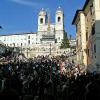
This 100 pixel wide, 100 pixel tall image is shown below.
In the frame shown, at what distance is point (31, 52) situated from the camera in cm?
14400

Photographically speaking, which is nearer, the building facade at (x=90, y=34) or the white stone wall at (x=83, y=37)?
the building facade at (x=90, y=34)

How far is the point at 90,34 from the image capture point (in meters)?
49.9

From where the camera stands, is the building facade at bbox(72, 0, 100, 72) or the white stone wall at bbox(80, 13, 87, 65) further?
the white stone wall at bbox(80, 13, 87, 65)

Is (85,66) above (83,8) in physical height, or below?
below

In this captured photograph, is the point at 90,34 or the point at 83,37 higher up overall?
the point at 83,37

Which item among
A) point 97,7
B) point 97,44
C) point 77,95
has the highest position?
point 97,7

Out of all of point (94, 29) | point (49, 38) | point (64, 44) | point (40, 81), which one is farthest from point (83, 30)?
point (49, 38)

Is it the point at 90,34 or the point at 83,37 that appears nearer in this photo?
the point at 90,34

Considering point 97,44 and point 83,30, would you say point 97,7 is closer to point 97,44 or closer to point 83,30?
point 97,44

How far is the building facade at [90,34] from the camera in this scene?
4331cm

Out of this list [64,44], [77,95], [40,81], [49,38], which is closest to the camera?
[77,95]

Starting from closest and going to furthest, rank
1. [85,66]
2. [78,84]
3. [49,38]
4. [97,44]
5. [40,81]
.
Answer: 1. [78,84]
2. [40,81]
3. [97,44]
4. [85,66]
5. [49,38]

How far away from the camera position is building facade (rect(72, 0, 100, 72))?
4331 centimetres

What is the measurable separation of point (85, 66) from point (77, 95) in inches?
1388
